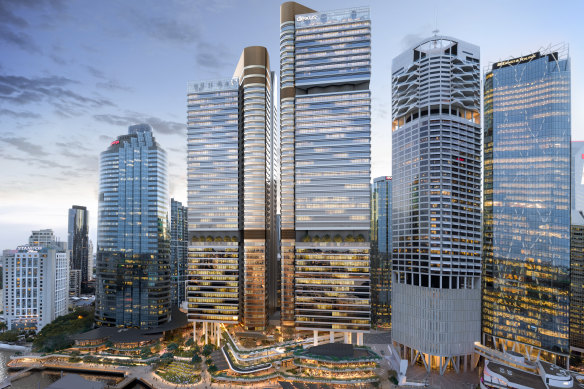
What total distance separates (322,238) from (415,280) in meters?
40.0

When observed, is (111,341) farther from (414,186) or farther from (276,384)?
(414,186)

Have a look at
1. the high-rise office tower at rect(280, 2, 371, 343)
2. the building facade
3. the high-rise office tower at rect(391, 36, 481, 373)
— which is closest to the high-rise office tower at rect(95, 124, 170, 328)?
the building facade

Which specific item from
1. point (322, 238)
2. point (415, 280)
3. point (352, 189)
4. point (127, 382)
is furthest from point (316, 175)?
point (127, 382)

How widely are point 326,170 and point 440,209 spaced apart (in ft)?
155

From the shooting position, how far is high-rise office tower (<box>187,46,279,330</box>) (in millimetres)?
157625

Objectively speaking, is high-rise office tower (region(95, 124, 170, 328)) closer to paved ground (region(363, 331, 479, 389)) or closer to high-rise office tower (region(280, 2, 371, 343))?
high-rise office tower (region(280, 2, 371, 343))

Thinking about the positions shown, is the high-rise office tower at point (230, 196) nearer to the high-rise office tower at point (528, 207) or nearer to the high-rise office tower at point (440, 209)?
the high-rise office tower at point (440, 209)

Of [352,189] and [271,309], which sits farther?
[271,309]

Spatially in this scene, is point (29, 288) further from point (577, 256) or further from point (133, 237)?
point (577, 256)

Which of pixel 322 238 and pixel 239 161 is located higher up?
pixel 239 161

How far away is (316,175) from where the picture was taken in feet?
494

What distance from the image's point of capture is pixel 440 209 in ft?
435

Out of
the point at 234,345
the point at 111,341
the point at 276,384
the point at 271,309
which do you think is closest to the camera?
the point at 276,384

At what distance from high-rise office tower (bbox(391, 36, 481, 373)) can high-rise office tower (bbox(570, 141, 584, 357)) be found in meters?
37.5
